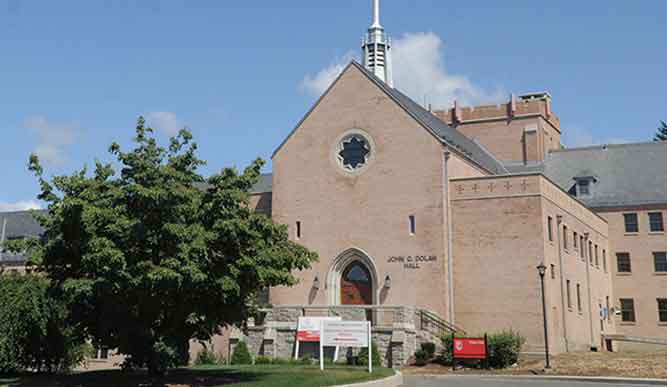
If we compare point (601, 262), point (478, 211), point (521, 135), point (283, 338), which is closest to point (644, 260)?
point (601, 262)

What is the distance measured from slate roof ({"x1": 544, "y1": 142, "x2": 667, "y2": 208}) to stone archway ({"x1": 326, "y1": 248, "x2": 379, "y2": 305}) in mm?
21443

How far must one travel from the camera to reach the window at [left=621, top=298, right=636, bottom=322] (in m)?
53.2

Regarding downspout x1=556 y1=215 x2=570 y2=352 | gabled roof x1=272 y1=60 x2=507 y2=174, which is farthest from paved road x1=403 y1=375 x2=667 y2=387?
gabled roof x1=272 y1=60 x2=507 y2=174

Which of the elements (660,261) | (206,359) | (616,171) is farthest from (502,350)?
(616,171)

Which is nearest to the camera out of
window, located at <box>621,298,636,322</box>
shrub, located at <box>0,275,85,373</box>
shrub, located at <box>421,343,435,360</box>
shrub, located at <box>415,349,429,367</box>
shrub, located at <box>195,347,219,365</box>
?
shrub, located at <box>0,275,85,373</box>

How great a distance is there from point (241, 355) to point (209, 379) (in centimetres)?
1008

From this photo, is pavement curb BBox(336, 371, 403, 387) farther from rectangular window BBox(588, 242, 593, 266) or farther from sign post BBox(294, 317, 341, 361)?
rectangular window BBox(588, 242, 593, 266)

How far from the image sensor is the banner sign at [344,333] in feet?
94.8

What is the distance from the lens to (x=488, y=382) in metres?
27.5

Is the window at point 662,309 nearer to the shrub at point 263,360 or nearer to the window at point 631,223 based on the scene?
the window at point 631,223

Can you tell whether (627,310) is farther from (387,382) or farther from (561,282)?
(387,382)

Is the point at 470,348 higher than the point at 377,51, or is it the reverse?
the point at 377,51

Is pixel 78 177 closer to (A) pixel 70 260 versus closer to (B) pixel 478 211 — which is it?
(A) pixel 70 260

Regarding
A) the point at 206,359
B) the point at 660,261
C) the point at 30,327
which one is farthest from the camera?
the point at 660,261
